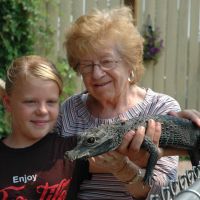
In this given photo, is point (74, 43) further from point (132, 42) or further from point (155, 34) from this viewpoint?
point (155, 34)

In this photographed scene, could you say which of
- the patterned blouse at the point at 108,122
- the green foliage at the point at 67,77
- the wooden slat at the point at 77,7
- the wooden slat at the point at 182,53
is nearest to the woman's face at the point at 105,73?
the patterned blouse at the point at 108,122

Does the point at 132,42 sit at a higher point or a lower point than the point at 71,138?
higher

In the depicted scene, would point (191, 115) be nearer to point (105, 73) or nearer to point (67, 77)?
point (105, 73)

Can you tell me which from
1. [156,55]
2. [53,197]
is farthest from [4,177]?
[156,55]

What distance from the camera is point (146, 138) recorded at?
218cm

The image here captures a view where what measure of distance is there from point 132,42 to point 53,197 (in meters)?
0.86

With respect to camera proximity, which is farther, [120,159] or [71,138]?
[71,138]

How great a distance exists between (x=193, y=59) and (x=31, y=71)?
14.7 feet

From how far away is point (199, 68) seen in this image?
6746 millimetres

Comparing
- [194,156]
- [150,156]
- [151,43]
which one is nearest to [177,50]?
[151,43]

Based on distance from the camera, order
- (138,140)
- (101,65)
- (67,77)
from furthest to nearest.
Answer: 1. (67,77)
2. (101,65)
3. (138,140)

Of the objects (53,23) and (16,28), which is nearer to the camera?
(16,28)

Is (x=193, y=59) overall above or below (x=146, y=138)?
below

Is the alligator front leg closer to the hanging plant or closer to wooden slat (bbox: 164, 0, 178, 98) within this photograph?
A: the hanging plant
